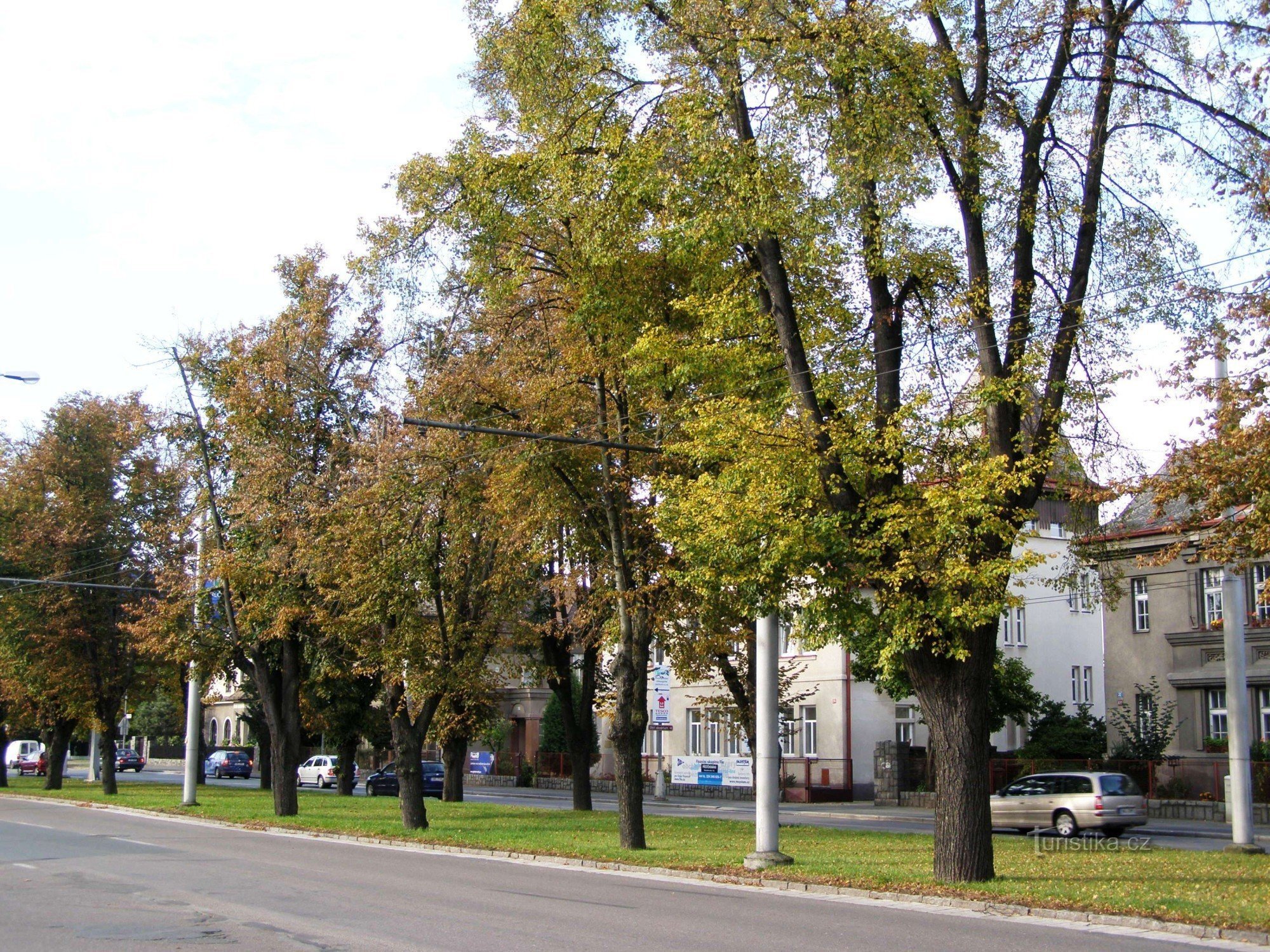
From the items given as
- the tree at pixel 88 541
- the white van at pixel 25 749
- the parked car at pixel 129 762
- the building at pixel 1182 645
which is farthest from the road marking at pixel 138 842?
Answer: the white van at pixel 25 749

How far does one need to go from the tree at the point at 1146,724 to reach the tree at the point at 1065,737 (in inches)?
28.5

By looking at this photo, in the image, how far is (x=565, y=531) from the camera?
2575 cm

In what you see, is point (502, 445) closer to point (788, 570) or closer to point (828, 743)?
point (788, 570)

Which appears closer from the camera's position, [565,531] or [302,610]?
[565,531]

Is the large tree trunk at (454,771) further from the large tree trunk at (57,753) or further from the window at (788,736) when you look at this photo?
the large tree trunk at (57,753)

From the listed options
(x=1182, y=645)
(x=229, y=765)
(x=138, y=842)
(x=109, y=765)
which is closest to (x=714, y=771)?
(x=1182, y=645)

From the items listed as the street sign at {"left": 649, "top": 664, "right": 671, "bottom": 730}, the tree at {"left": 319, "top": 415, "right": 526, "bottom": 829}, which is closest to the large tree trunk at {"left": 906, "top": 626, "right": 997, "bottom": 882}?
the tree at {"left": 319, "top": 415, "right": 526, "bottom": 829}

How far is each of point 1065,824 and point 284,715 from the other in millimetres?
19937

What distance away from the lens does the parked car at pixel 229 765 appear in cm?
6450

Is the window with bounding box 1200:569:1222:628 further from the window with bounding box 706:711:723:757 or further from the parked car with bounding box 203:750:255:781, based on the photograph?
the parked car with bounding box 203:750:255:781

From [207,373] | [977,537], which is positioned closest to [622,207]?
[977,537]

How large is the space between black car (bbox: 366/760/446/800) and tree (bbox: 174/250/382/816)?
17.0m

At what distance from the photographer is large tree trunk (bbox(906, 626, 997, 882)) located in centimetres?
1534

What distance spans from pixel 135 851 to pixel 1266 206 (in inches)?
783
